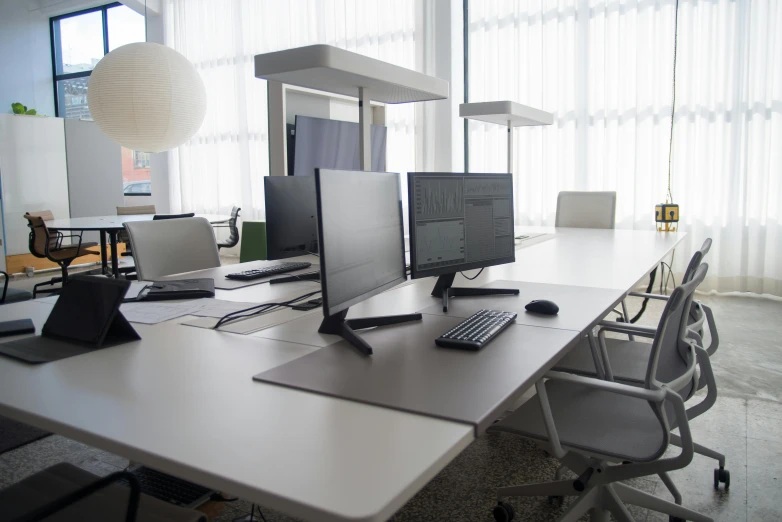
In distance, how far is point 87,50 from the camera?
31.2 feet

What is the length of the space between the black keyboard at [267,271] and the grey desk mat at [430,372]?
1.08 m

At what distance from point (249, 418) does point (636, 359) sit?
5.41ft

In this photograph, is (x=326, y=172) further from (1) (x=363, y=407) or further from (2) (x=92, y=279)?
(2) (x=92, y=279)

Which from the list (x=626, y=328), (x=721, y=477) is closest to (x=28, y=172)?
(x=626, y=328)

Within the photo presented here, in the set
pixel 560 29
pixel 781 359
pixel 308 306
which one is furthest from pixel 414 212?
pixel 560 29

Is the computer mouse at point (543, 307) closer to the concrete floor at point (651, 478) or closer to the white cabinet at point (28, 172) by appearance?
the concrete floor at point (651, 478)

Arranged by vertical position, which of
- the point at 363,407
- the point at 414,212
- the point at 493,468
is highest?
the point at 414,212

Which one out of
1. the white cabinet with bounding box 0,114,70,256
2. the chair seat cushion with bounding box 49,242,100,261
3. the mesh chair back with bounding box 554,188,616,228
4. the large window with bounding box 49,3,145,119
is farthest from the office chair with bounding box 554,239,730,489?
the large window with bounding box 49,3,145,119

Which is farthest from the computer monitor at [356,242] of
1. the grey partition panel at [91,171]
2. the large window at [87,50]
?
the large window at [87,50]

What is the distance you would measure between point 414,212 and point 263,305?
2.01ft

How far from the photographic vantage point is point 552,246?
3.59 meters

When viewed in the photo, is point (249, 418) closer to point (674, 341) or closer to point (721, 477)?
point (674, 341)

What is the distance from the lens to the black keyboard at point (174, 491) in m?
1.83

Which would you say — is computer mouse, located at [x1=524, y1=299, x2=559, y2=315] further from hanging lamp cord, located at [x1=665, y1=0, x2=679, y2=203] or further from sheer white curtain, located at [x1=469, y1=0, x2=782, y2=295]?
sheer white curtain, located at [x1=469, y1=0, x2=782, y2=295]
